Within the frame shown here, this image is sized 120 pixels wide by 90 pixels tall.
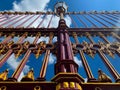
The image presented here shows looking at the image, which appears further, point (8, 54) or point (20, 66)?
point (8, 54)

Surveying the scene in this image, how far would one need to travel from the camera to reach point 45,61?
8.46m

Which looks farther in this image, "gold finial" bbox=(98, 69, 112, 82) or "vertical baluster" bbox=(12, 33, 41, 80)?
"vertical baluster" bbox=(12, 33, 41, 80)

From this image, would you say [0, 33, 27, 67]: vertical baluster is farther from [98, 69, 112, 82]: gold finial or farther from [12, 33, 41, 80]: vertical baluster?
[98, 69, 112, 82]: gold finial

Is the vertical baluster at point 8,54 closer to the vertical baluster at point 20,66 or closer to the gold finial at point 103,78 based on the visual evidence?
the vertical baluster at point 20,66

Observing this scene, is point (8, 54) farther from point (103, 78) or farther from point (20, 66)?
point (103, 78)

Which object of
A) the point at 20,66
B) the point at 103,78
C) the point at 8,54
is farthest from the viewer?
the point at 8,54

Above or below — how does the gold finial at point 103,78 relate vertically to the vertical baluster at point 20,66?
below

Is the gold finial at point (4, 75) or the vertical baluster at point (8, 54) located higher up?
the vertical baluster at point (8, 54)

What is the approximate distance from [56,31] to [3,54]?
320 centimetres

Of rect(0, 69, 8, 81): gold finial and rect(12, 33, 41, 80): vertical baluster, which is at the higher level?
rect(12, 33, 41, 80): vertical baluster

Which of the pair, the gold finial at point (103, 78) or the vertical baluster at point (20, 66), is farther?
the vertical baluster at point (20, 66)

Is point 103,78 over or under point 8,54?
under

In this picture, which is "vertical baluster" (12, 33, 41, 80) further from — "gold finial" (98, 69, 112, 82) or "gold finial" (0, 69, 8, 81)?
"gold finial" (98, 69, 112, 82)

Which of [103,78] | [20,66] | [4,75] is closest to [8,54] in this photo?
[20,66]
